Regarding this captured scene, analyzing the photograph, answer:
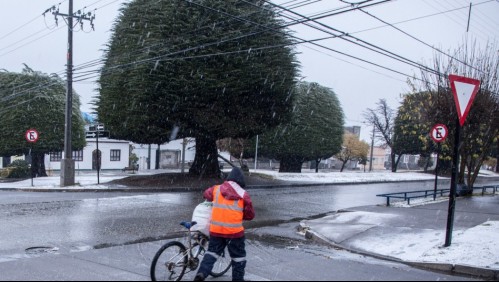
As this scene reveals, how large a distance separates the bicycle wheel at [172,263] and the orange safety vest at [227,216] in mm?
589

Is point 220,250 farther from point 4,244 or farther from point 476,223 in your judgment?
point 476,223

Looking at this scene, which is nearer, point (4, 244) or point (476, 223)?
point (4, 244)

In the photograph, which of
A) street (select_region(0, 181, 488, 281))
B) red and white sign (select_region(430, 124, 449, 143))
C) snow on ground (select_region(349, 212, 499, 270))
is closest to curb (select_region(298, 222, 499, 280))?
snow on ground (select_region(349, 212, 499, 270))

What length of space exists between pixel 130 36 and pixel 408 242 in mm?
17913

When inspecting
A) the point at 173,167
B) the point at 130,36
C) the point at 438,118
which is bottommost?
the point at 173,167

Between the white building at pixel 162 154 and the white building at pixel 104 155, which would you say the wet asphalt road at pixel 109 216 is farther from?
the white building at pixel 162 154

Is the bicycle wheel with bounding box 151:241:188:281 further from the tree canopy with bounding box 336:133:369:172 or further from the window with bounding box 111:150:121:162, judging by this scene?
the tree canopy with bounding box 336:133:369:172

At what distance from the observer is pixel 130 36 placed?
914 inches

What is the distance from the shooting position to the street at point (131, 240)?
7012 millimetres

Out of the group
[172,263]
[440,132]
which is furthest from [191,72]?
[172,263]

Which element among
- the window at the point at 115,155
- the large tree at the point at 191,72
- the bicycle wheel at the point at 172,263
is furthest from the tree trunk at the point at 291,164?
the bicycle wheel at the point at 172,263

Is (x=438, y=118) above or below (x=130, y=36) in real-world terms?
below

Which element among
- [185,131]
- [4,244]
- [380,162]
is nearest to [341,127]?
[185,131]

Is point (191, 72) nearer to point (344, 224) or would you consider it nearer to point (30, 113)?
point (344, 224)
